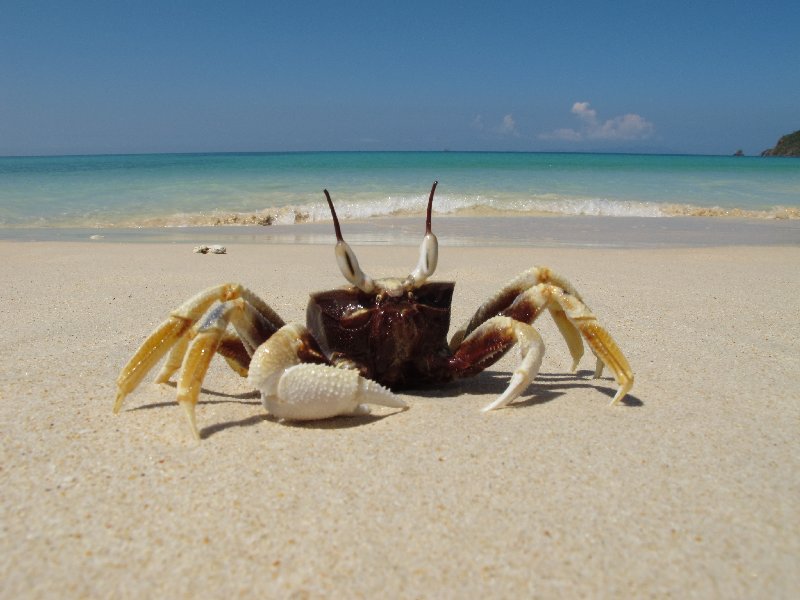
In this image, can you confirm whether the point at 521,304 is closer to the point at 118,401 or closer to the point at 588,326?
the point at 588,326

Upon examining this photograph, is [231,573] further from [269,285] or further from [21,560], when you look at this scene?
[269,285]

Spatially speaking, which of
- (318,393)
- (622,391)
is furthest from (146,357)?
(622,391)

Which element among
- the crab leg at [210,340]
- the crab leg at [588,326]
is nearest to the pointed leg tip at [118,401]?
the crab leg at [210,340]

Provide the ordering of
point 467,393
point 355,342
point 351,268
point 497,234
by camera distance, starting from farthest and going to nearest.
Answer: point 497,234, point 467,393, point 355,342, point 351,268

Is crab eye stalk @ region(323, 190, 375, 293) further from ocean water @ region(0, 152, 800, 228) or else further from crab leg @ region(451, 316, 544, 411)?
ocean water @ region(0, 152, 800, 228)

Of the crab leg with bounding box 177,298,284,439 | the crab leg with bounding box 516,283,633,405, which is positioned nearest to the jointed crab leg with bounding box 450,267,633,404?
the crab leg with bounding box 516,283,633,405

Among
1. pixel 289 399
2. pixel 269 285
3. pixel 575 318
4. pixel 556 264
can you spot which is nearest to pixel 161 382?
pixel 289 399

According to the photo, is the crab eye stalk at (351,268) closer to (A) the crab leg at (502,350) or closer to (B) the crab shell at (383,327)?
(B) the crab shell at (383,327)
